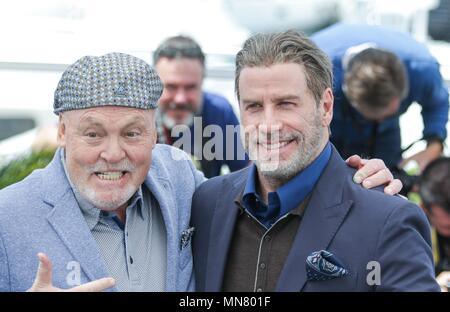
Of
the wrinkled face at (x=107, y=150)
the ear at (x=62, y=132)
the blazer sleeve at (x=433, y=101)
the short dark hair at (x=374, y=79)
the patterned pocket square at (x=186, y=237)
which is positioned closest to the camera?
the wrinkled face at (x=107, y=150)

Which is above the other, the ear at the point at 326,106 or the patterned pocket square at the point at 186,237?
the ear at the point at 326,106

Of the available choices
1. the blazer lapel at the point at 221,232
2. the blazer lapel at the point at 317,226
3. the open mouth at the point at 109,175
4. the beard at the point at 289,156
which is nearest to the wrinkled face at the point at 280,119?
the beard at the point at 289,156

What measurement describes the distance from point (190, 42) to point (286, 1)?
406 centimetres

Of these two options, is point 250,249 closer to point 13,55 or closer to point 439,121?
point 439,121

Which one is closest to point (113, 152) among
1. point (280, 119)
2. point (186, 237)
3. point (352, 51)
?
point (186, 237)

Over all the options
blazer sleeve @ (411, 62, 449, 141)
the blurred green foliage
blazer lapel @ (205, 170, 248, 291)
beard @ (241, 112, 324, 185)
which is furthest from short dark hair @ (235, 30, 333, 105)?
blazer sleeve @ (411, 62, 449, 141)

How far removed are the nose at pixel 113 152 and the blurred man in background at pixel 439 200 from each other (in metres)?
2.52

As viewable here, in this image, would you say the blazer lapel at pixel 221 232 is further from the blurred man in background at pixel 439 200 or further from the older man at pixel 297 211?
the blurred man in background at pixel 439 200

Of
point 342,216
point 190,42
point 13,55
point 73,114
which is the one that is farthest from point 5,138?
point 342,216

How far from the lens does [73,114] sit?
8.80 feet

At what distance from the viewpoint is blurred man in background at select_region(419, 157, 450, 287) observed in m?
4.66

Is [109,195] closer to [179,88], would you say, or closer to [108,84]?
[108,84]

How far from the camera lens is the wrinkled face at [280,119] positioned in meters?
2.69

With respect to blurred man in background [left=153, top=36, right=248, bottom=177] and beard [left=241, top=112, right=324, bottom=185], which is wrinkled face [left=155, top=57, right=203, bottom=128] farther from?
beard [left=241, top=112, right=324, bottom=185]
